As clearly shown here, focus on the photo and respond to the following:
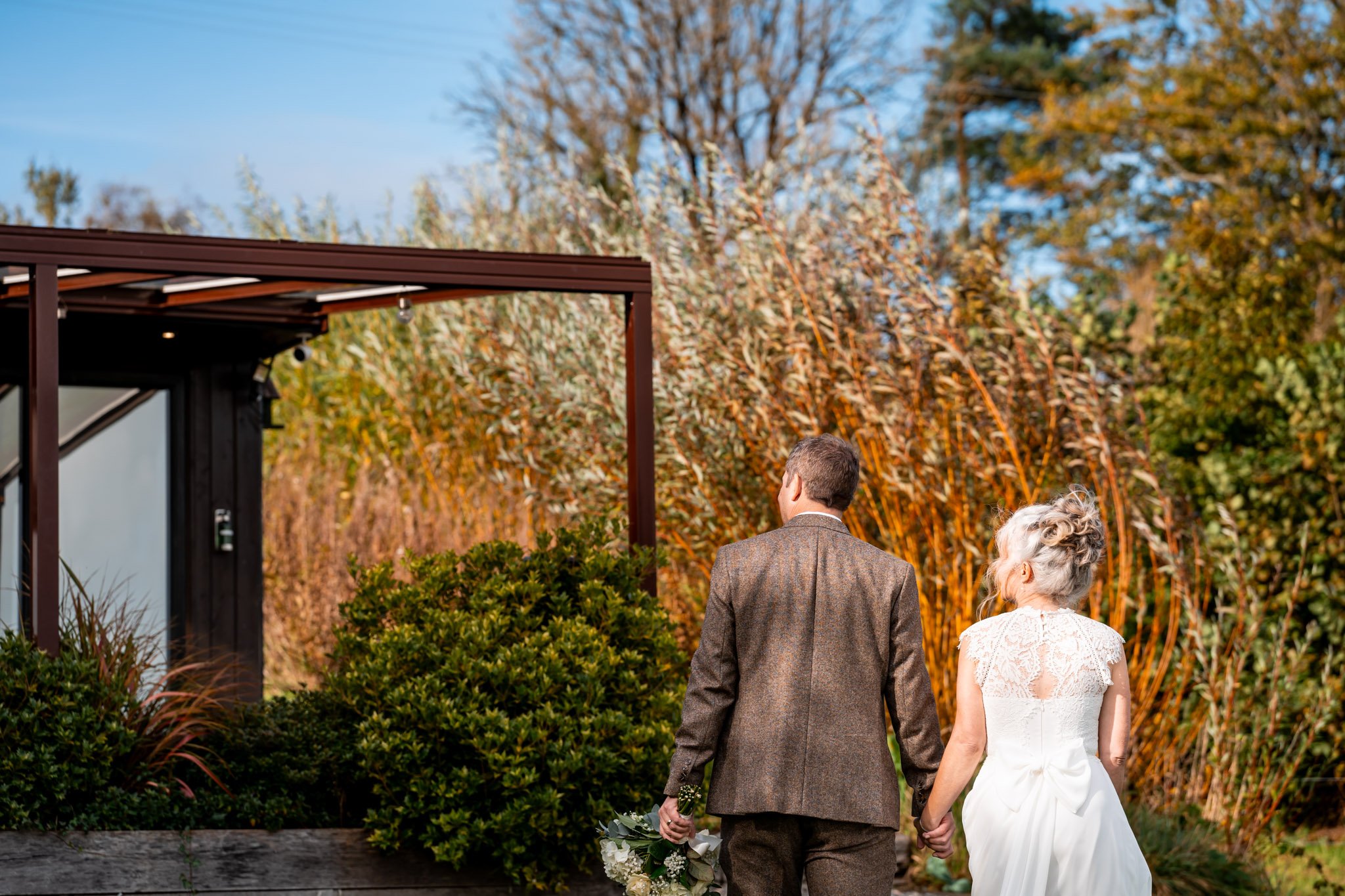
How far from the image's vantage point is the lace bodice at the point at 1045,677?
2.76 metres

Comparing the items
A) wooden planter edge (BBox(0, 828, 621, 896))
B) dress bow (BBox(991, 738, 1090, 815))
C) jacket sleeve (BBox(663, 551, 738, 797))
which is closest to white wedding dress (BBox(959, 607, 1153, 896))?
dress bow (BBox(991, 738, 1090, 815))

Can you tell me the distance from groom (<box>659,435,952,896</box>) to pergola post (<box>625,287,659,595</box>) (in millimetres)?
2181

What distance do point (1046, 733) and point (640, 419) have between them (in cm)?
274

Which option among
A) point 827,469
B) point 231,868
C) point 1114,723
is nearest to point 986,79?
point 231,868

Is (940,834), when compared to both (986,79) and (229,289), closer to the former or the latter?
(229,289)

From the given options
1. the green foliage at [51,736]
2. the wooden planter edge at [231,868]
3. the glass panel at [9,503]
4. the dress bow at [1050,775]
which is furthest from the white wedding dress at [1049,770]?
the glass panel at [9,503]

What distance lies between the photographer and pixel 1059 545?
2.81 metres

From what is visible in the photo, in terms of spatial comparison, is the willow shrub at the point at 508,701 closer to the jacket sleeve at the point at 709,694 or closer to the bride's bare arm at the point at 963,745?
Result: the jacket sleeve at the point at 709,694

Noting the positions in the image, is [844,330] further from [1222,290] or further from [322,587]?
[322,587]

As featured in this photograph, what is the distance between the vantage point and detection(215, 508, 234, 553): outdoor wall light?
21.7 feet

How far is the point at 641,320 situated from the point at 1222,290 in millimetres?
3528

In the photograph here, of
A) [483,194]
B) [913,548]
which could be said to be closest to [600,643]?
[913,548]

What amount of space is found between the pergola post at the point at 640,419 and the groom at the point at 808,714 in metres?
2.18

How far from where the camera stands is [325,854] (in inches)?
174
